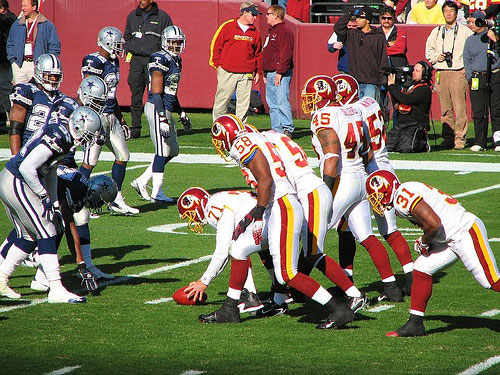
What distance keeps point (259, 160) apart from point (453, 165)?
922 centimetres

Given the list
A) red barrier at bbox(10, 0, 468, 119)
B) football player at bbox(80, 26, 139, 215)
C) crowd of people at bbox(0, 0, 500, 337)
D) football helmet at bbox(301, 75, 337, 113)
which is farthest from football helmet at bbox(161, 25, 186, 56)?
red barrier at bbox(10, 0, 468, 119)

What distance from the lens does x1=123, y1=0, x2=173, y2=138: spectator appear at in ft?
58.4

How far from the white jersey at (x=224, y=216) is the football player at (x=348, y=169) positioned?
0.85 m

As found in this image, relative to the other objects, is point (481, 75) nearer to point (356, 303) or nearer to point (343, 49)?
point (343, 49)

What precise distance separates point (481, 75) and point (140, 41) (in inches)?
239

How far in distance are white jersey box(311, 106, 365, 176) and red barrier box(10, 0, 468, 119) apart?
12.3 meters

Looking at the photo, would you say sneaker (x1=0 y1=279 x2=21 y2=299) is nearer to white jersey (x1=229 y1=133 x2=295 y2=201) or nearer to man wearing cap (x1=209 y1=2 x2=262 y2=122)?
white jersey (x1=229 y1=133 x2=295 y2=201)

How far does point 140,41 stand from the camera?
1794 centimetres

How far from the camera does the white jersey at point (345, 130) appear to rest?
806cm

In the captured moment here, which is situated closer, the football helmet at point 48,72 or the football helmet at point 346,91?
the football helmet at point 48,72

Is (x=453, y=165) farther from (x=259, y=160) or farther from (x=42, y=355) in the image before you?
(x=42, y=355)

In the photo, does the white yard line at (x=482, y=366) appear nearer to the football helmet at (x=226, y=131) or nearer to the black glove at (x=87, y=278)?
the football helmet at (x=226, y=131)

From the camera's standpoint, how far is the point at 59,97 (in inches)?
333

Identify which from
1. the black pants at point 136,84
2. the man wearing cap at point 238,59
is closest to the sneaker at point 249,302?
the man wearing cap at point 238,59
